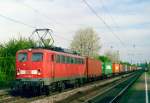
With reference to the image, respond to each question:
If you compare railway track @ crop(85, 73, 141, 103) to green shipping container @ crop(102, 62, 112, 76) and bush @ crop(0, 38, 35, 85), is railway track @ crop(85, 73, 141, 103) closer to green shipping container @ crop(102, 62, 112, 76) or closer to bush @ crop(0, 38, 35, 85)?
bush @ crop(0, 38, 35, 85)

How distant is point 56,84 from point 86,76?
46.9 ft

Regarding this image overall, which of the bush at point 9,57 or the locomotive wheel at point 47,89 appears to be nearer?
the locomotive wheel at point 47,89

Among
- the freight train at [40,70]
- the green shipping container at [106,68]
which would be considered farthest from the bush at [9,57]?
the green shipping container at [106,68]

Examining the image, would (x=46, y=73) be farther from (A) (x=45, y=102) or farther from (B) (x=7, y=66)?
(B) (x=7, y=66)

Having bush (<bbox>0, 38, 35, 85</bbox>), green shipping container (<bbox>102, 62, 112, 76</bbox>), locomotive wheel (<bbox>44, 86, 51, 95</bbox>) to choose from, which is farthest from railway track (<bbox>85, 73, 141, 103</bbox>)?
green shipping container (<bbox>102, 62, 112, 76</bbox>)

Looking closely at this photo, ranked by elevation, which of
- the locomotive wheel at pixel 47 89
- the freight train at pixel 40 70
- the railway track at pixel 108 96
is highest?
the freight train at pixel 40 70

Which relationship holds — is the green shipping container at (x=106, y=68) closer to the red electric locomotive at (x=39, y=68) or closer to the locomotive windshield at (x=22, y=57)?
the red electric locomotive at (x=39, y=68)

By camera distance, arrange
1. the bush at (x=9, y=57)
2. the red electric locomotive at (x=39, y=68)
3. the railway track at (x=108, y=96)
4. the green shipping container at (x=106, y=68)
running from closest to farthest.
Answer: the railway track at (x=108, y=96) < the red electric locomotive at (x=39, y=68) < the bush at (x=9, y=57) < the green shipping container at (x=106, y=68)

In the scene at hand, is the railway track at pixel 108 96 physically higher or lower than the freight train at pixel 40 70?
lower

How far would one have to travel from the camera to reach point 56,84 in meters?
26.0

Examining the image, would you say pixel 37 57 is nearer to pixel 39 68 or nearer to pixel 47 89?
pixel 39 68

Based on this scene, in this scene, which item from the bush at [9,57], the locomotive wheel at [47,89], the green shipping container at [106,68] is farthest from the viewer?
the green shipping container at [106,68]

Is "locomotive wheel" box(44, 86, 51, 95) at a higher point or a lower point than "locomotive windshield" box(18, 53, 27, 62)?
lower

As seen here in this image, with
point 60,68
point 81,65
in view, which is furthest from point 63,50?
point 81,65
